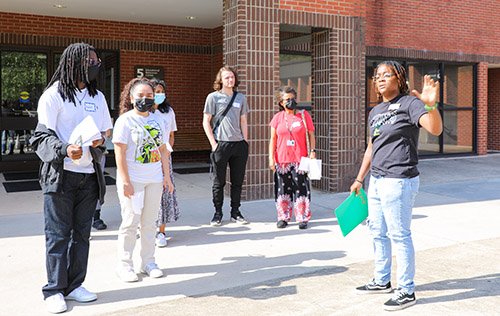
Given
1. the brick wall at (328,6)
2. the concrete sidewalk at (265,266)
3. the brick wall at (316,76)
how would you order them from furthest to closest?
the brick wall at (328,6), the brick wall at (316,76), the concrete sidewalk at (265,266)

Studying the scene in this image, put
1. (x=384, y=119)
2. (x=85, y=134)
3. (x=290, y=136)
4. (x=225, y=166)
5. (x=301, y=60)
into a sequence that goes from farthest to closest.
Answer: (x=301, y=60), (x=225, y=166), (x=290, y=136), (x=384, y=119), (x=85, y=134)

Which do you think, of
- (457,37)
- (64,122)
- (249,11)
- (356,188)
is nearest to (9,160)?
(249,11)

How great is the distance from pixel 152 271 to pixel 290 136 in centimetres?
263

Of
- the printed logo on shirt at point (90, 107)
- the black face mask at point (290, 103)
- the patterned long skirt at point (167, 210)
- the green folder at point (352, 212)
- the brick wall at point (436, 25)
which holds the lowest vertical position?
the patterned long skirt at point (167, 210)

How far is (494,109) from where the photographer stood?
1628 cm

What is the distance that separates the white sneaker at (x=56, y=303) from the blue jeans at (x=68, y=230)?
0.04 meters

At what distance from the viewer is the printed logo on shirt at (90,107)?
12.1 ft

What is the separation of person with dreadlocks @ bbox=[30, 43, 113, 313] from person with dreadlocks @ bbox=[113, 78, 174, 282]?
0.27 metres

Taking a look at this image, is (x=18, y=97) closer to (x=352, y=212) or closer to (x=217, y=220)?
(x=217, y=220)

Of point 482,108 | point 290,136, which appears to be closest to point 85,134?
point 290,136

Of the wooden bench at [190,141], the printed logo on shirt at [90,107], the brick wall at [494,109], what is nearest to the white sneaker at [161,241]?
the printed logo on shirt at [90,107]

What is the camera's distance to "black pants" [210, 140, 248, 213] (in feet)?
20.8

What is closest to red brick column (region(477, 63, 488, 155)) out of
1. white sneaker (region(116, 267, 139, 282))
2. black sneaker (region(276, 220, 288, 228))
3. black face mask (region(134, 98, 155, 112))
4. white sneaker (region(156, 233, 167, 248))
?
black sneaker (region(276, 220, 288, 228))

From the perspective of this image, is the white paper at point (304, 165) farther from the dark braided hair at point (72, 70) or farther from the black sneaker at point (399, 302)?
the dark braided hair at point (72, 70)
